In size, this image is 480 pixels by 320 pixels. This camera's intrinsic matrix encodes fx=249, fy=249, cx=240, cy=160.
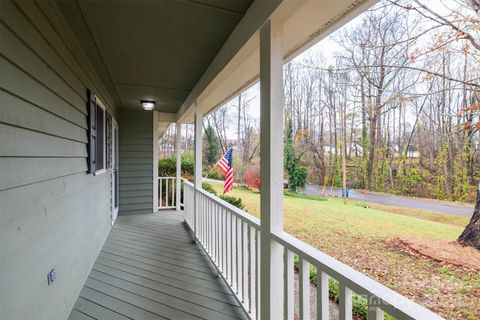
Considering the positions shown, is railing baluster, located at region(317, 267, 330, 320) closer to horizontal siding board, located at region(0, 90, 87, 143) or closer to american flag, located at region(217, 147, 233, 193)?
horizontal siding board, located at region(0, 90, 87, 143)

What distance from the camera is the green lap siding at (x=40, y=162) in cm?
122

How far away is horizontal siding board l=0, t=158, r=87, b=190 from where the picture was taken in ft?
3.96

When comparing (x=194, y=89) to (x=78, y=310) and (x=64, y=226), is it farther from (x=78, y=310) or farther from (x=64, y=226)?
(x=78, y=310)

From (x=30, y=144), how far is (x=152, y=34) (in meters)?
1.34

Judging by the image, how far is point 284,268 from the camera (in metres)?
1.48

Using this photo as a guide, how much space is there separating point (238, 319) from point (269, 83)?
1.90 meters

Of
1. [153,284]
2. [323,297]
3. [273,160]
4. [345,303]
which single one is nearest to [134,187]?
[153,284]

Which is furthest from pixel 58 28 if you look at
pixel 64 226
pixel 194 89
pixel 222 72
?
pixel 194 89

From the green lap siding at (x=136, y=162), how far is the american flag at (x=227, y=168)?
7.53 ft

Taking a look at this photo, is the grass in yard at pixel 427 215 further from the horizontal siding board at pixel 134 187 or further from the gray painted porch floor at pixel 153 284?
the horizontal siding board at pixel 134 187

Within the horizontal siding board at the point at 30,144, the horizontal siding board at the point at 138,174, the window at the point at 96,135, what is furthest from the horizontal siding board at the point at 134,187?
the horizontal siding board at the point at 30,144

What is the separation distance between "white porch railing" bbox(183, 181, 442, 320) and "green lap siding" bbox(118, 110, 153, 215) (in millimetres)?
2565

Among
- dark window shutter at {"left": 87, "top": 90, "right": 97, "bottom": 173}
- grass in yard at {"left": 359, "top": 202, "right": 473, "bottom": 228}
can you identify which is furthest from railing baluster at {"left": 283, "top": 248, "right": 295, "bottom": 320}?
dark window shutter at {"left": 87, "top": 90, "right": 97, "bottom": 173}

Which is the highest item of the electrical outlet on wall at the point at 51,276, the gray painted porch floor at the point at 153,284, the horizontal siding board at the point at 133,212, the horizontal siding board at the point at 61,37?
the horizontal siding board at the point at 61,37
